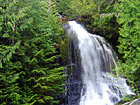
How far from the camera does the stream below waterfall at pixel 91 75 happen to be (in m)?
9.08

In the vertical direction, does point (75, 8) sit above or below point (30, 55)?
above

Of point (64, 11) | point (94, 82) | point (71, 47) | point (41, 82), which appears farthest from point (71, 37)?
point (64, 11)

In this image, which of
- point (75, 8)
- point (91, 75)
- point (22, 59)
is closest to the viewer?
point (22, 59)

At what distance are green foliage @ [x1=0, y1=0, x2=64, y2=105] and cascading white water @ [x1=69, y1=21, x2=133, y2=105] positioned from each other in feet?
9.60

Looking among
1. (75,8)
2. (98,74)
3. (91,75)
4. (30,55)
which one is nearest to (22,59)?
(30,55)

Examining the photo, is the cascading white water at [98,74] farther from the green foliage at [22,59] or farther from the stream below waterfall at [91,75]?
the green foliage at [22,59]

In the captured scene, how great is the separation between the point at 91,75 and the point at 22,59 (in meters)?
5.51

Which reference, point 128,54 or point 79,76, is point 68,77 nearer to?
point 79,76

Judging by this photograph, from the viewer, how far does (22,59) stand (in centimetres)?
659

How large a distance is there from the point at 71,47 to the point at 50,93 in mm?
4060

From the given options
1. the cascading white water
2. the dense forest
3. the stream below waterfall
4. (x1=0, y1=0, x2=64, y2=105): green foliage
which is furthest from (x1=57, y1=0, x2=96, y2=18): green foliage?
(x1=0, y1=0, x2=64, y2=105): green foliage

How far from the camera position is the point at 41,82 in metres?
6.76

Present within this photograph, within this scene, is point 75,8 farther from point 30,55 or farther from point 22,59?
point 22,59

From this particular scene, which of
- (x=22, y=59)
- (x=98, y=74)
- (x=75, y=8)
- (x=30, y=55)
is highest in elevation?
(x=75, y=8)
